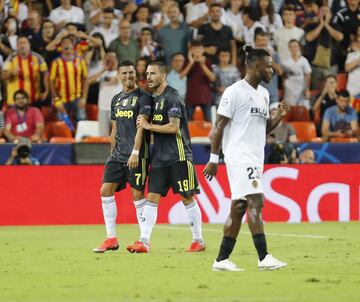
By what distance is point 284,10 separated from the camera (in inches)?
868

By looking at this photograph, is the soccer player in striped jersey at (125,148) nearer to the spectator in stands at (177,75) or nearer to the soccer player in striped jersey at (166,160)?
the soccer player in striped jersey at (166,160)

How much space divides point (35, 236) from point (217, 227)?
11.2 ft

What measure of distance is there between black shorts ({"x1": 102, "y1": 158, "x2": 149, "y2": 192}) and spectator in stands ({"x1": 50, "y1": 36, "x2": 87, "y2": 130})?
7.51 meters

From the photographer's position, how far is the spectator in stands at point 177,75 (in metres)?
20.9

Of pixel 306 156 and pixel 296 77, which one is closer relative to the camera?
pixel 306 156

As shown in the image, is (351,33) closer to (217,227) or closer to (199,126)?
(199,126)

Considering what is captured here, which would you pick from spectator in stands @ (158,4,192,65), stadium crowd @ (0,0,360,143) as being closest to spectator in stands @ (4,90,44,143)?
stadium crowd @ (0,0,360,143)

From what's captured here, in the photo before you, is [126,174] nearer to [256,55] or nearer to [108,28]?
[256,55]

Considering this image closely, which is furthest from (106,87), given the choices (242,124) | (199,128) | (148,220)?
(242,124)

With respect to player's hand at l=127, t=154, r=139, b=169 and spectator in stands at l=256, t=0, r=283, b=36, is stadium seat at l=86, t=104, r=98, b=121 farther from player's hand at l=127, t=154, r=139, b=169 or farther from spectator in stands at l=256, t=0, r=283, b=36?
player's hand at l=127, t=154, r=139, b=169

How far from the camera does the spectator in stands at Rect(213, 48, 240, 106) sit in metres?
21.1

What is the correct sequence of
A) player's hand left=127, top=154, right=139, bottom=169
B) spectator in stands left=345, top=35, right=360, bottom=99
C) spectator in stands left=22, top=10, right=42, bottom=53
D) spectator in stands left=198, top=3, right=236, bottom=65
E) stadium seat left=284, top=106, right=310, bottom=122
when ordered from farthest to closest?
spectator in stands left=345, top=35, right=360, bottom=99 < stadium seat left=284, top=106, right=310, bottom=122 < spectator in stands left=198, top=3, right=236, bottom=65 < spectator in stands left=22, top=10, right=42, bottom=53 < player's hand left=127, top=154, right=139, bottom=169

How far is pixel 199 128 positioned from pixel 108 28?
278cm

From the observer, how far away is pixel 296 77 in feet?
71.4
